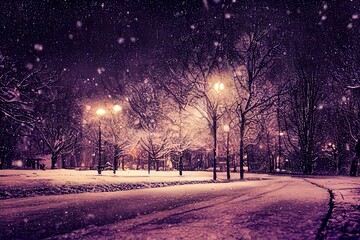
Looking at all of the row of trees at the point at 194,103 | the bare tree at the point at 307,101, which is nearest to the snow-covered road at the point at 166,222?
the row of trees at the point at 194,103

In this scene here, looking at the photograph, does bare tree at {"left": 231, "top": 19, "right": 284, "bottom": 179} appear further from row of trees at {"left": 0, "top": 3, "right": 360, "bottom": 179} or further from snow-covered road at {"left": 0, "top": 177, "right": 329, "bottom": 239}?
snow-covered road at {"left": 0, "top": 177, "right": 329, "bottom": 239}

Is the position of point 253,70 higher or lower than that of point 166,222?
higher

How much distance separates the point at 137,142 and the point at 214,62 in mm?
13959

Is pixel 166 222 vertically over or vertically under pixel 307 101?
under

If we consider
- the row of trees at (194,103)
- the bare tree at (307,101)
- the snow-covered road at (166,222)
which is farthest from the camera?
the bare tree at (307,101)

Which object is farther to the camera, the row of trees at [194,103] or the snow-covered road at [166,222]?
the row of trees at [194,103]

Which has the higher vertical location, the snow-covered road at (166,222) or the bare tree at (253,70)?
the bare tree at (253,70)

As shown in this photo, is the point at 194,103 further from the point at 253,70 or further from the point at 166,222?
the point at 166,222

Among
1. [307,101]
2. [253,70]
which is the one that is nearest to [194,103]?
[253,70]

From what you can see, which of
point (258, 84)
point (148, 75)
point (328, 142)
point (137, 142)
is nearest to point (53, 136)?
point (137, 142)

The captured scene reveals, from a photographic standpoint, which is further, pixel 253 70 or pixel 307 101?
pixel 307 101

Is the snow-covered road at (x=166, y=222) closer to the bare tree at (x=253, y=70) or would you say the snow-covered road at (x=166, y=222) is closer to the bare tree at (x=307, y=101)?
the bare tree at (x=253, y=70)

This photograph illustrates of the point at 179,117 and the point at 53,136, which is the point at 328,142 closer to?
the point at 179,117

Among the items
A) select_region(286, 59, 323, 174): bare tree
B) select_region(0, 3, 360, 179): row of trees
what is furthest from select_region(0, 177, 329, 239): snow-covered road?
select_region(286, 59, 323, 174): bare tree
